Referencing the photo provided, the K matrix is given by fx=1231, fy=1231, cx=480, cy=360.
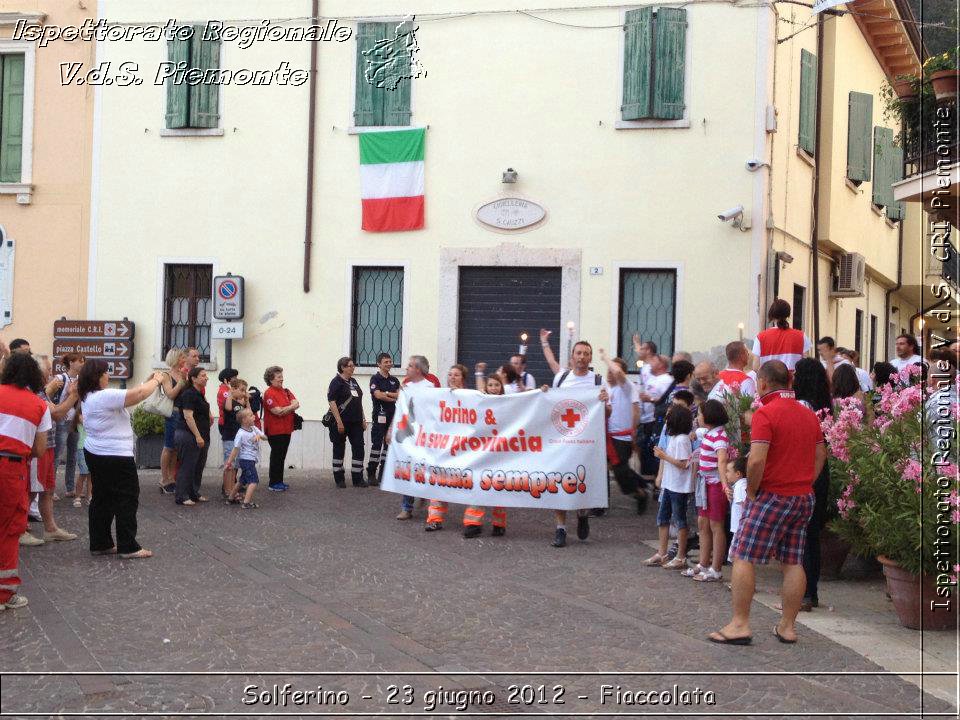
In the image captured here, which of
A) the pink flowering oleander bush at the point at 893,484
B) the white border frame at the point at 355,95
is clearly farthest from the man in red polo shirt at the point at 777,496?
the white border frame at the point at 355,95

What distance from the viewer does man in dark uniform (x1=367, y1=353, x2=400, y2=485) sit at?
1742cm

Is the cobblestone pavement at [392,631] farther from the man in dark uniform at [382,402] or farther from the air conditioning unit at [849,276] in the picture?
the air conditioning unit at [849,276]

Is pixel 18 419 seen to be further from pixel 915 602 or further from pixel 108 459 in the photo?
pixel 915 602

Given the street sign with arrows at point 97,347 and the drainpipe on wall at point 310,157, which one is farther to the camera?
the street sign with arrows at point 97,347

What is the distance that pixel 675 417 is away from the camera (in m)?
11.0

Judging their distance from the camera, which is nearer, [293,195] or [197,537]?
[197,537]

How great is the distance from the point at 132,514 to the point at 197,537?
139cm

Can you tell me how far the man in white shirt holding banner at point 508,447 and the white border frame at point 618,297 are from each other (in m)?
4.62

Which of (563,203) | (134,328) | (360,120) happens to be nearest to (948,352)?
(563,203)

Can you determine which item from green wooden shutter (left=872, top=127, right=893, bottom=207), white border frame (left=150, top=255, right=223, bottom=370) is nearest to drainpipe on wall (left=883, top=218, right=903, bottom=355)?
green wooden shutter (left=872, top=127, right=893, bottom=207)

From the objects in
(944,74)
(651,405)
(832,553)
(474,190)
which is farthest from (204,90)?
(832,553)

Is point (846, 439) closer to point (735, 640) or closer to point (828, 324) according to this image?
point (735, 640)

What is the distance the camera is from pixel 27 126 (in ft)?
68.5

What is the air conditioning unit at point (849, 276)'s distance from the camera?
21625mm
